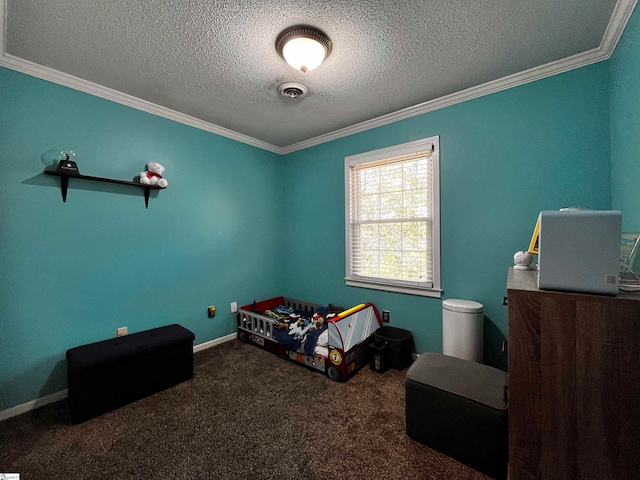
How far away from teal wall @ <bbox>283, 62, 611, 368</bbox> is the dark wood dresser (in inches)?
55.9

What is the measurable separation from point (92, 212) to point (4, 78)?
1077 millimetres

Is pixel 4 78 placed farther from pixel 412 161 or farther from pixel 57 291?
pixel 412 161

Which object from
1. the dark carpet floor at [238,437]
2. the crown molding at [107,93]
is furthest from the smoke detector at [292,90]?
the dark carpet floor at [238,437]

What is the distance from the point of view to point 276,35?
1693 mm

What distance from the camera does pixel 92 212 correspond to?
88.7 inches

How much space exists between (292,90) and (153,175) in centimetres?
162

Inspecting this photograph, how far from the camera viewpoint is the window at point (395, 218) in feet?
8.57

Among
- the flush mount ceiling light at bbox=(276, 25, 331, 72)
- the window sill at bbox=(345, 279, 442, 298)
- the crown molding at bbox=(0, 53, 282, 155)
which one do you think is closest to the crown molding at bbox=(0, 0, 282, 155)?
the crown molding at bbox=(0, 53, 282, 155)

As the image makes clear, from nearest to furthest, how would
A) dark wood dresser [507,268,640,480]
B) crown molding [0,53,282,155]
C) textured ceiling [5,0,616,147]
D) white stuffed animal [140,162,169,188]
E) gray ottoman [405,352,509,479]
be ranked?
dark wood dresser [507,268,640,480]
gray ottoman [405,352,509,479]
textured ceiling [5,0,616,147]
crown molding [0,53,282,155]
white stuffed animal [140,162,169,188]

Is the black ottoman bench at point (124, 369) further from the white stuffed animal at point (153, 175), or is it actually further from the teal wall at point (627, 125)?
the teal wall at point (627, 125)

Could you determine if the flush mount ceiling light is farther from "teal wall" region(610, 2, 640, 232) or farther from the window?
"teal wall" region(610, 2, 640, 232)

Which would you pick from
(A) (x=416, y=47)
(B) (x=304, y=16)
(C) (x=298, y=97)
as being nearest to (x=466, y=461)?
(A) (x=416, y=47)

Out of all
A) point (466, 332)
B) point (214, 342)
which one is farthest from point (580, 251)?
point (214, 342)

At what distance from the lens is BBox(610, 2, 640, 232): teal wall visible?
55.7 inches
